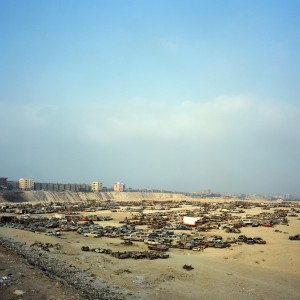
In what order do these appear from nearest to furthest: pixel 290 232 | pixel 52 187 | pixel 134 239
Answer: pixel 134 239 < pixel 290 232 < pixel 52 187

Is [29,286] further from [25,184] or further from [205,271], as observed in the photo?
[25,184]

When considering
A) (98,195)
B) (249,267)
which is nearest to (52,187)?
(98,195)

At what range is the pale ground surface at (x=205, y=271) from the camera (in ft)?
53.3

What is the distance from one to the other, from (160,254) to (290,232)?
20990mm

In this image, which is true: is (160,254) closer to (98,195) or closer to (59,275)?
(59,275)

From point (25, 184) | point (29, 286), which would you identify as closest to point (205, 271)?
point (29, 286)

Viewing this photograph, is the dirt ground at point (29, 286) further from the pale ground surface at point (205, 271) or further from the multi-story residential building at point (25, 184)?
the multi-story residential building at point (25, 184)

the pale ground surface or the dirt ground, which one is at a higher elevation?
the dirt ground

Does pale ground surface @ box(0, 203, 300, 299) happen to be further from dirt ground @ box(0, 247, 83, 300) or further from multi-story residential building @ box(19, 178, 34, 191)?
multi-story residential building @ box(19, 178, 34, 191)

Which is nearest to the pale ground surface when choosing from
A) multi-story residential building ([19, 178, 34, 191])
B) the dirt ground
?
the dirt ground

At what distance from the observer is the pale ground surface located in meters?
16.2

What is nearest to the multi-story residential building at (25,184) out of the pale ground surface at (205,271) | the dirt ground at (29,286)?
→ the pale ground surface at (205,271)

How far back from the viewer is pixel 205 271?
1994cm

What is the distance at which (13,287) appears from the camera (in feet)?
40.9
